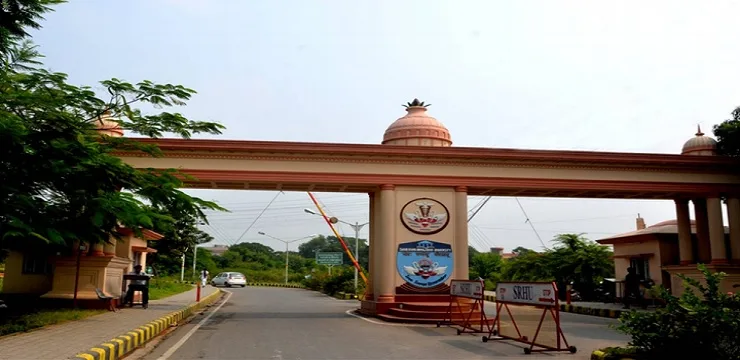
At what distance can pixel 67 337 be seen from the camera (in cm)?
1034

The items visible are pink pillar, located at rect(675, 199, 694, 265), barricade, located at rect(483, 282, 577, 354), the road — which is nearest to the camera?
the road

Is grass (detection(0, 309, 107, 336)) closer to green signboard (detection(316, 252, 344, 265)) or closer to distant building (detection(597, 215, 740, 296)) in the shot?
distant building (detection(597, 215, 740, 296))

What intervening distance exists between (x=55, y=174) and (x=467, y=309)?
10.7 metres

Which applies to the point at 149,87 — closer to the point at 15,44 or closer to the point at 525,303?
the point at 15,44

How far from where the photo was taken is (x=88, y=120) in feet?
42.4

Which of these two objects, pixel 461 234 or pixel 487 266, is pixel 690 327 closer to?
pixel 461 234

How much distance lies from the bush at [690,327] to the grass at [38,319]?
10313 mm

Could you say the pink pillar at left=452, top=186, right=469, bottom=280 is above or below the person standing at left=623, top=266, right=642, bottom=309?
above

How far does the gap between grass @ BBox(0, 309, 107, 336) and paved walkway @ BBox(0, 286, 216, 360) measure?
27cm

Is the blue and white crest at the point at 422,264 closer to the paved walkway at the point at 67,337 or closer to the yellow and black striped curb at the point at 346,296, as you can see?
the paved walkway at the point at 67,337

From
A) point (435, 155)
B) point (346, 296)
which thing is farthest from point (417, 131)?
point (346, 296)

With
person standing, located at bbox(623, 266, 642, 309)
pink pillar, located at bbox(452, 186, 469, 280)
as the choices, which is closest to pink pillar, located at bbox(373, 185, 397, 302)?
pink pillar, located at bbox(452, 186, 469, 280)

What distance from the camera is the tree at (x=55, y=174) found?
9727 mm

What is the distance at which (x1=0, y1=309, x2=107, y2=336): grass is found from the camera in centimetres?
1111
